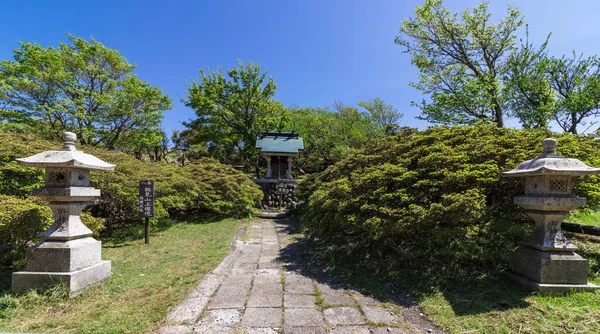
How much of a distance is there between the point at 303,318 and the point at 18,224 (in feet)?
13.7

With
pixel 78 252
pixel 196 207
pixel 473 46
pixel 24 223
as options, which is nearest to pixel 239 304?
pixel 78 252

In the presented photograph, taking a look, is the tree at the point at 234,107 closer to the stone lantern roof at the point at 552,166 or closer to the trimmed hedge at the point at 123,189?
the trimmed hedge at the point at 123,189

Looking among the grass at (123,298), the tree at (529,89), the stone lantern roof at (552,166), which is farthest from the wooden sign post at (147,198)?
the tree at (529,89)

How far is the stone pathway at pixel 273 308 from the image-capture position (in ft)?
8.45

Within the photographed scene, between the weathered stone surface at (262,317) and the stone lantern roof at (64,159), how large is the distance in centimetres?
289

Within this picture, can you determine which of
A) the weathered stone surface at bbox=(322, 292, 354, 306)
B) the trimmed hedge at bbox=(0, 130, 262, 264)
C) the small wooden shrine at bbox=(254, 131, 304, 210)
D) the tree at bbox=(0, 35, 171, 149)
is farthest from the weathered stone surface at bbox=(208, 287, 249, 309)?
the tree at bbox=(0, 35, 171, 149)

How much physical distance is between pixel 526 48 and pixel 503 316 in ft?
47.5

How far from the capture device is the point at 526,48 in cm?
1212

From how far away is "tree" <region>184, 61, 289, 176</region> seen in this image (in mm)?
14938

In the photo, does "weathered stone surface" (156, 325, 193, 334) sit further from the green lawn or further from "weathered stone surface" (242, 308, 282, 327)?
the green lawn

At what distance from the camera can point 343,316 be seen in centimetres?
281

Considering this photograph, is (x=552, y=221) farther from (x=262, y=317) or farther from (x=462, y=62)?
(x=462, y=62)

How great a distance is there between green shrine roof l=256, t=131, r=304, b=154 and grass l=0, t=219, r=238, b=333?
7.60 metres

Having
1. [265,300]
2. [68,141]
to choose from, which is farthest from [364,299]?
[68,141]
